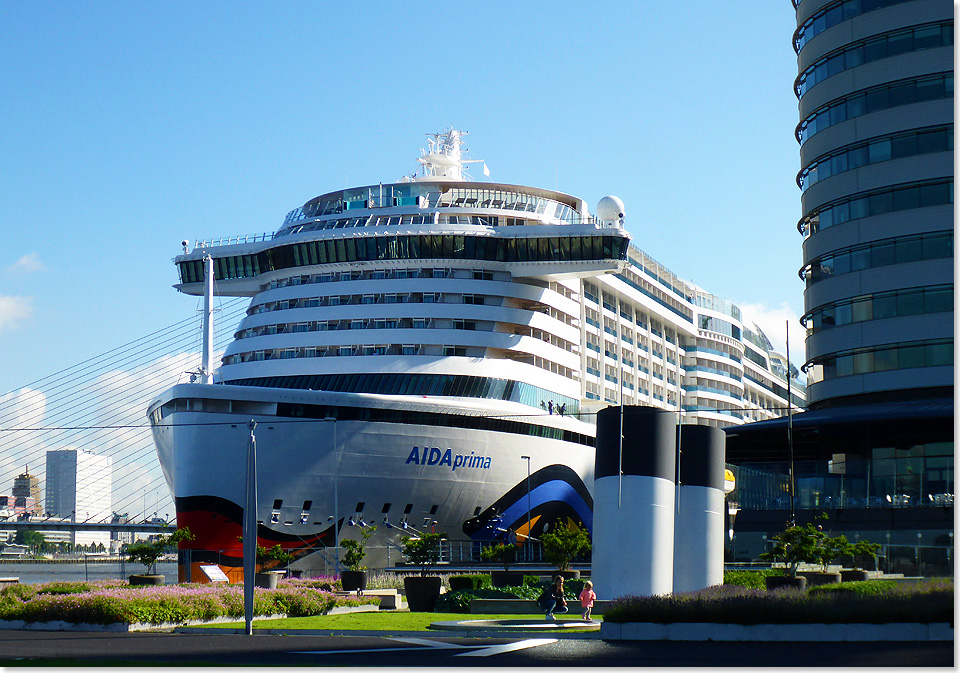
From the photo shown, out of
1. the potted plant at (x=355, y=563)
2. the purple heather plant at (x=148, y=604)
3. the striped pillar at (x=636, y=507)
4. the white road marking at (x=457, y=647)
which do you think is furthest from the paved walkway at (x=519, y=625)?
the potted plant at (x=355, y=563)

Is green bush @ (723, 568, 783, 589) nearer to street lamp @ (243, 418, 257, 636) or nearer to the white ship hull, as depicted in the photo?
street lamp @ (243, 418, 257, 636)

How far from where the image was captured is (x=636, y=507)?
22.5 metres

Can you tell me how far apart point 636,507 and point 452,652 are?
6399 mm

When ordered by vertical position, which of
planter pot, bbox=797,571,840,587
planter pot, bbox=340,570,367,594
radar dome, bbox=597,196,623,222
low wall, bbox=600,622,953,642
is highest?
radar dome, bbox=597,196,623,222

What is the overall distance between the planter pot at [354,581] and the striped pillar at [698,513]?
11.3 metres

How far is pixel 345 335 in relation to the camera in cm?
4494

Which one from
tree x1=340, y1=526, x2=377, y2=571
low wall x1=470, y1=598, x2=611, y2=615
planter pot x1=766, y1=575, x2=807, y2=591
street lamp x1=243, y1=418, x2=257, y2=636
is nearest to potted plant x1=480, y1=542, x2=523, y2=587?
tree x1=340, y1=526, x2=377, y2=571

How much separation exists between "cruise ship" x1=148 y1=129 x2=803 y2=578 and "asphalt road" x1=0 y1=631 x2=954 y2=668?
18.1 m

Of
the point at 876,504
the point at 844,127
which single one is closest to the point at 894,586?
the point at 876,504

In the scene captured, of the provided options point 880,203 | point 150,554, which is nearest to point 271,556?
point 150,554

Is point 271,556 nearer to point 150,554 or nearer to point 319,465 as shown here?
point 319,465

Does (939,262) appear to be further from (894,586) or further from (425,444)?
(894,586)

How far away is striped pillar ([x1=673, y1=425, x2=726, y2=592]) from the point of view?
79.3ft

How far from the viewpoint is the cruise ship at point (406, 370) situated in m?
38.4
